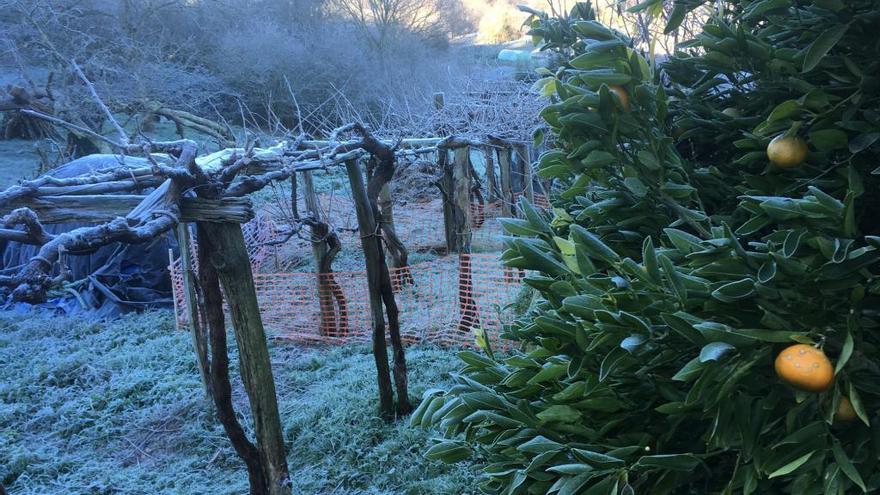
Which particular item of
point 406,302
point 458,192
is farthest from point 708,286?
point 458,192

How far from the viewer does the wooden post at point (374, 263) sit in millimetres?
5387

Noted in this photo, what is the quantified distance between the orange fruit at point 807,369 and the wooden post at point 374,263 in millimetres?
4386

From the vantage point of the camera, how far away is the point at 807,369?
3.65 feet

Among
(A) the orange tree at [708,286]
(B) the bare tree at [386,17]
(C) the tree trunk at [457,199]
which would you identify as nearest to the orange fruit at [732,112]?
(A) the orange tree at [708,286]

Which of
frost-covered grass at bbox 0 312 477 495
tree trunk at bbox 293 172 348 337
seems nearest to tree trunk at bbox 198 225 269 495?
frost-covered grass at bbox 0 312 477 495

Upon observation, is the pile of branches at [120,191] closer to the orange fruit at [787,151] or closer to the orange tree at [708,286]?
the orange tree at [708,286]

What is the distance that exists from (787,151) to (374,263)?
4.21 m

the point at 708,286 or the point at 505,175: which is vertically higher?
the point at 708,286

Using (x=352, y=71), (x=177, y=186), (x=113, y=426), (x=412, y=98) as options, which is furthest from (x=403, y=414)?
(x=352, y=71)

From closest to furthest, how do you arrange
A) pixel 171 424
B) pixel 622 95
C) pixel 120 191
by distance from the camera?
pixel 622 95, pixel 120 191, pixel 171 424

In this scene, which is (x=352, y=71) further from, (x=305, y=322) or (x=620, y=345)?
(x=620, y=345)

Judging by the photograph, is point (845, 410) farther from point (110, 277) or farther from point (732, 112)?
point (110, 277)

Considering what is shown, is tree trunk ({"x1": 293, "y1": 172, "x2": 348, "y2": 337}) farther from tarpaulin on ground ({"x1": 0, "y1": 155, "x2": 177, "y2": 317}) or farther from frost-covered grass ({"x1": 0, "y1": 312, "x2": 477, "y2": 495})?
tarpaulin on ground ({"x1": 0, "y1": 155, "x2": 177, "y2": 317})

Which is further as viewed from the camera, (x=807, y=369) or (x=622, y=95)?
(x=622, y=95)
